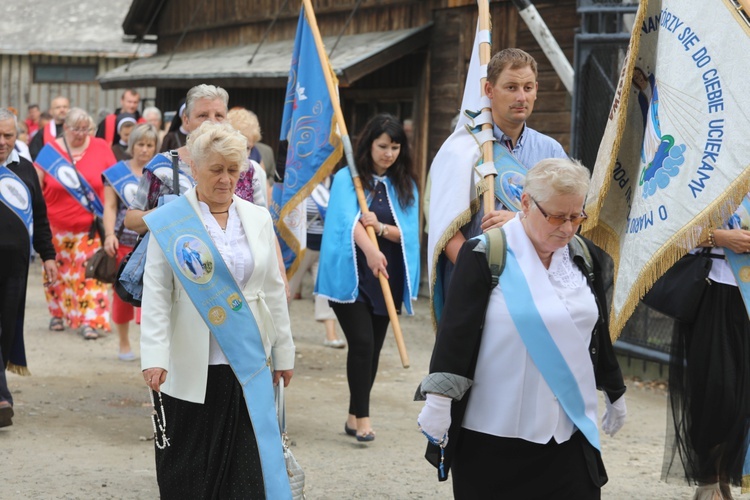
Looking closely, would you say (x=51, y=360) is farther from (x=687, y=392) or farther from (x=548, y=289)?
(x=548, y=289)

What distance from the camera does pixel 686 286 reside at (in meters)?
5.77

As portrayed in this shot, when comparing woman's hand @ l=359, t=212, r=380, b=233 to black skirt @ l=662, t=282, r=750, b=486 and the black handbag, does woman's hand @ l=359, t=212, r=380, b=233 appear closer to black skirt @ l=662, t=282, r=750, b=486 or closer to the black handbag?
the black handbag

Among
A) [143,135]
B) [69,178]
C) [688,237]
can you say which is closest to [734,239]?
[688,237]

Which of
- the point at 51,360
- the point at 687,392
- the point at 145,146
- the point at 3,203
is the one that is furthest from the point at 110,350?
the point at 687,392

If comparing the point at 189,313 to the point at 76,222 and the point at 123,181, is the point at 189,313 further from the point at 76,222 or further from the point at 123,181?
the point at 76,222

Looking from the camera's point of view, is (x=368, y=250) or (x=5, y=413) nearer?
(x=368, y=250)

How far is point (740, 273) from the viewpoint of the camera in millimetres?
5582

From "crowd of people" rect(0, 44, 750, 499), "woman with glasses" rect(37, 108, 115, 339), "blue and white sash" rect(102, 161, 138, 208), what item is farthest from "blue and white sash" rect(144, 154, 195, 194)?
"woman with glasses" rect(37, 108, 115, 339)

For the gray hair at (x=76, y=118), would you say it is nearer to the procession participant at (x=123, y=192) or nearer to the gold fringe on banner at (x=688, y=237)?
the procession participant at (x=123, y=192)

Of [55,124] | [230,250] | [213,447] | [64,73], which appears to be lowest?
[213,447]

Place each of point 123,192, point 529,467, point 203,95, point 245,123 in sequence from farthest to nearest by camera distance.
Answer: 1. point 123,192
2. point 245,123
3. point 203,95
4. point 529,467

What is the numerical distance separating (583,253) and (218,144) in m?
1.53

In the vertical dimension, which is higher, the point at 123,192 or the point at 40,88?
the point at 40,88

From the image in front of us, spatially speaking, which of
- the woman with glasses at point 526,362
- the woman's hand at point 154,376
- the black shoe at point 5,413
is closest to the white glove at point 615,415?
the woman with glasses at point 526,362
